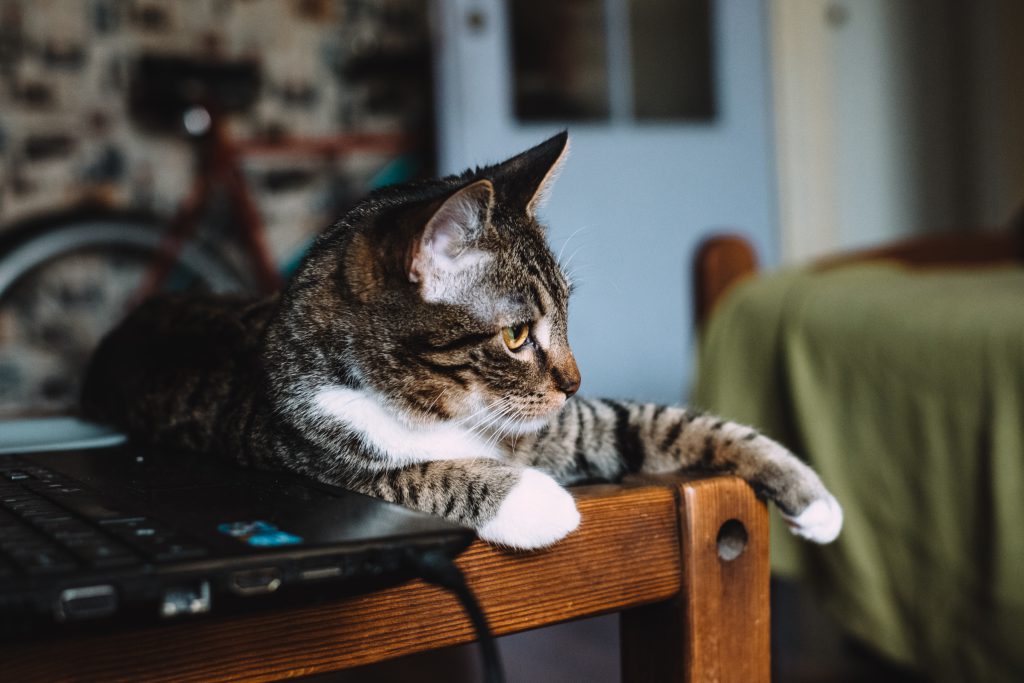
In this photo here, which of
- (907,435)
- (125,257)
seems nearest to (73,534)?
(907,435)

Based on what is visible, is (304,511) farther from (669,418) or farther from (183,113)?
(183,113)

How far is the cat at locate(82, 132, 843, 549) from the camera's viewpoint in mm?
625

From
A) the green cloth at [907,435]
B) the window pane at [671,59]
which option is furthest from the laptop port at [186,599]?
the window pane at [671,59]

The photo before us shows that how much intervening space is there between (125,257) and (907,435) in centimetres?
204

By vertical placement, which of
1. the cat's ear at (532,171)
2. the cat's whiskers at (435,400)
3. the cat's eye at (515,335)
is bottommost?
the cat's whiskers at (435,400)

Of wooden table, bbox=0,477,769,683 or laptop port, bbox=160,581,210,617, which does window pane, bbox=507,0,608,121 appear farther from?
laptop port, bbox=160,581,210,617

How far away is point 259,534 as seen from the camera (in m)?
0.40

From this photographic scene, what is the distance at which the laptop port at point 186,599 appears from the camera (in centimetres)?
35

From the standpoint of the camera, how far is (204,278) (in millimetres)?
2459

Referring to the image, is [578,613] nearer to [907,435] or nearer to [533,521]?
[533,521]

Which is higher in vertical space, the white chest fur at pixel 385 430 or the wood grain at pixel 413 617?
the white chest fur at pixel 385 430

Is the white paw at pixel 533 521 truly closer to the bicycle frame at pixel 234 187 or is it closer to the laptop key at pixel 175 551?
the laptop key at pixel 175 551

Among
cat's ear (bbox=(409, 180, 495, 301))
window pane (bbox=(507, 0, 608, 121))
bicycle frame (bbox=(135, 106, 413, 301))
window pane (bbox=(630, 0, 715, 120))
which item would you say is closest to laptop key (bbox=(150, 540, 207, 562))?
cat's ear (bbox=(409, 180, 495, 301))

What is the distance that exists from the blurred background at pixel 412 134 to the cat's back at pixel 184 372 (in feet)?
4.72
